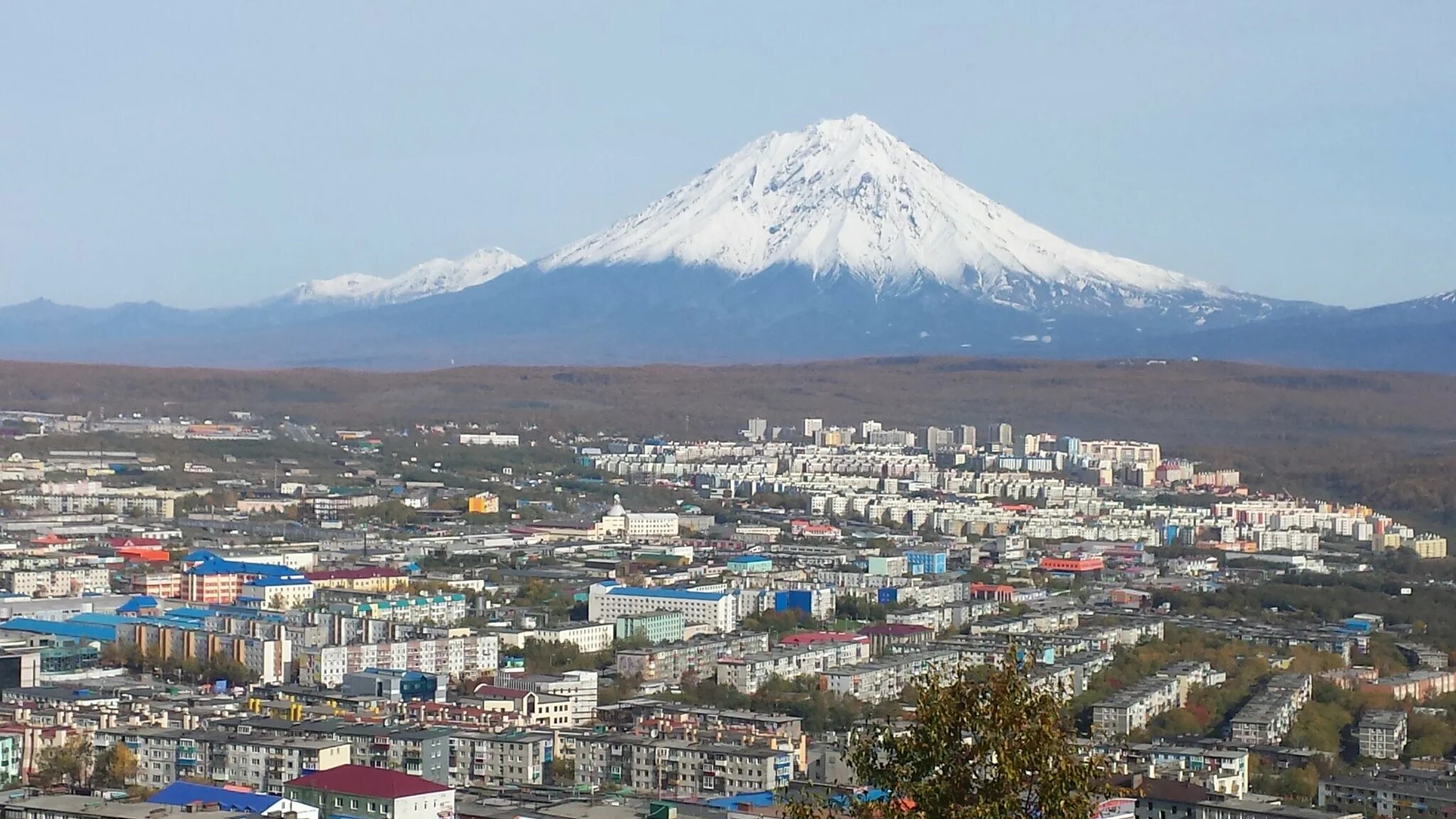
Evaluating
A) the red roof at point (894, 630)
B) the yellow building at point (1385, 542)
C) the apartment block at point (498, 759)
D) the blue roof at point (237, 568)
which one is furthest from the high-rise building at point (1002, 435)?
the apartment block at point (498, 759)

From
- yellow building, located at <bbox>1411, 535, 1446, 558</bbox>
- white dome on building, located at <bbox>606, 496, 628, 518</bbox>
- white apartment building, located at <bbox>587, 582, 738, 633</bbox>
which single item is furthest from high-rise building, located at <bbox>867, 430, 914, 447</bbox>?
white apartment building, located at <bbox>587, 582, 738, 633</bbox>

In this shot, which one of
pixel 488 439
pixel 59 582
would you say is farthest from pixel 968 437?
pixel 59 582

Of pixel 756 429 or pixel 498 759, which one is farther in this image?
pixel 756 429

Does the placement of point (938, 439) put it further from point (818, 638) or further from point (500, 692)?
point (500, 692)

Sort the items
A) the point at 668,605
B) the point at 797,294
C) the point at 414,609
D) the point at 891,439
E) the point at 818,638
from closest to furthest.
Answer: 1. the point at 818,638
2. the point at 414,609
3. the point at 668,605
4. the point at 891,439
5. the point at 797,294

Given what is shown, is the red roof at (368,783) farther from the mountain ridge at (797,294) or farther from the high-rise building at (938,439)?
the mountain ridge at (797,294)

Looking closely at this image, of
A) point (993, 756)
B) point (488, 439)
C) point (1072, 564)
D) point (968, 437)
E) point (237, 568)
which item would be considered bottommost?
point (1072, 564)

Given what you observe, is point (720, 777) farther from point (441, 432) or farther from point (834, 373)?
point (834, 373)

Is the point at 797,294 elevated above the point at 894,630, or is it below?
above
